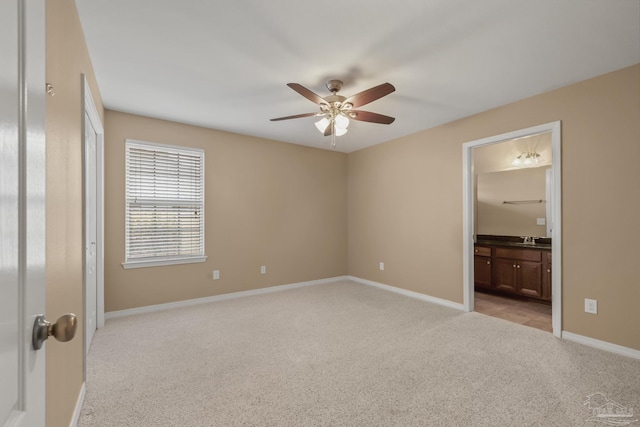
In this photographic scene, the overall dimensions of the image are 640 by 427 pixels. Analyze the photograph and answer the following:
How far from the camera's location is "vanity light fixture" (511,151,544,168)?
466cm

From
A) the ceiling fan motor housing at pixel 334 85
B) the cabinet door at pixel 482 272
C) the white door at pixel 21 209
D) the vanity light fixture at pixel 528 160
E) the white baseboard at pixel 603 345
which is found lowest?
the white baseboard at pixel 603 345

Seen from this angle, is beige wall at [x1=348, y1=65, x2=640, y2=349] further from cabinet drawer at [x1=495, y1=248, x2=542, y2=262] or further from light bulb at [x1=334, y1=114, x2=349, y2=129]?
light bulb at [x1=334, y1=114, x2=349, y2=129]

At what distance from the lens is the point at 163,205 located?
3951mm

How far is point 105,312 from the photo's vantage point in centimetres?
352

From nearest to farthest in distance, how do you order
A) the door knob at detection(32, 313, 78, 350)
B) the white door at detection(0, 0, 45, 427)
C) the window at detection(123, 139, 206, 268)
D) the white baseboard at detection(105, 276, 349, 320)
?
the white door at detection(0, 0, 45, 427)
the door knob at detection(32, 313, 78, 350)
the white baseboard at detection(105, 276, 349, 320)
the window at detection(123, 139, 206, 268)

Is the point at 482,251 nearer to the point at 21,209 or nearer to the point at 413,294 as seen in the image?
the point at 413,294

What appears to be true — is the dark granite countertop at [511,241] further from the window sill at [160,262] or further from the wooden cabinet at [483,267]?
the window sill at [160,262]

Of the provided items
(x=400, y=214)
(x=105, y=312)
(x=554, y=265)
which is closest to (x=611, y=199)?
(x=554, y=265)

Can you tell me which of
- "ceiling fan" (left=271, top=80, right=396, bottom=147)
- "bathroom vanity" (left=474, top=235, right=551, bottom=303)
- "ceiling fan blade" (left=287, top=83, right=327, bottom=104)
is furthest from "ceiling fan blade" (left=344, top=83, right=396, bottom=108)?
"bathroom vanity" (left=474, top=235, right=551, bottom=303)

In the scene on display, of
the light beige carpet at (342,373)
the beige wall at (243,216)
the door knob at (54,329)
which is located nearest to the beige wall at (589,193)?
the light beige carpet at (342,373)

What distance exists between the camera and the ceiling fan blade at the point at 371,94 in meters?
2.35

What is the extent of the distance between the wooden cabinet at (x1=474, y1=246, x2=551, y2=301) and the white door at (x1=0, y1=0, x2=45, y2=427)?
4.99m

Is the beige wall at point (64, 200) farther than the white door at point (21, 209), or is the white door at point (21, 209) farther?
the beige wall at point (64, 200)

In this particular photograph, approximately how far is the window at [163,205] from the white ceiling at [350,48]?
657 mm
